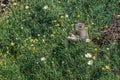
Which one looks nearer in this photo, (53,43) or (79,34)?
(79,34)

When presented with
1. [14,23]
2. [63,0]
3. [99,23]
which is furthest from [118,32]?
[14,23]

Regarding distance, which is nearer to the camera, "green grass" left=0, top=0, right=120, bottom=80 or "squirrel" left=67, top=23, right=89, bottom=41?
"green grass" left=0, top=0, right=120, bottom=80

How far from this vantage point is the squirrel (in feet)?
18.5

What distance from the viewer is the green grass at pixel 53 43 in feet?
17.2

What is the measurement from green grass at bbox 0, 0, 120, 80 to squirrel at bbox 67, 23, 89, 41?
0.08m

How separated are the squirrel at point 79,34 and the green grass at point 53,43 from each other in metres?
0.08

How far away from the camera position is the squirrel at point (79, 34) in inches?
222

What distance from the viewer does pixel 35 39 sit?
6109mm

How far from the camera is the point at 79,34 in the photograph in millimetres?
5645

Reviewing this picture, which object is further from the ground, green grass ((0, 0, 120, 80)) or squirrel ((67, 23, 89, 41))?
squirrel ((67, 23, 89, 41))

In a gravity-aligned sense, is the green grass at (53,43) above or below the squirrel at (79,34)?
below

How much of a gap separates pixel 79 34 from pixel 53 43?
483 millimetres

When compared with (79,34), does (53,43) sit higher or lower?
lower

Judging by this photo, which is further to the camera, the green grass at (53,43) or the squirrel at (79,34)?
the squirrel at (79,34)
